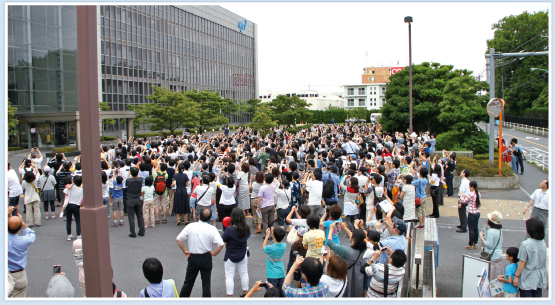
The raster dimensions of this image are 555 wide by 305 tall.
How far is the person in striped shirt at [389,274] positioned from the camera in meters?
4.62

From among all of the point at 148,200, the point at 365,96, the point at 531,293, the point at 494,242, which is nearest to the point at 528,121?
the point at 365,96

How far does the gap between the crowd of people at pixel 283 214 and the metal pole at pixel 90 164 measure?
2.09ft

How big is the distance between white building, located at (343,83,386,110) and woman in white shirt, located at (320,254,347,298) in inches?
3318

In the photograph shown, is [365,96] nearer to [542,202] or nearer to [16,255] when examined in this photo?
[542,202]

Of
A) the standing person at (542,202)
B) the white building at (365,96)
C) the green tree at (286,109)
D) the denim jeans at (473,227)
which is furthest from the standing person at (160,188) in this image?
the white building at (365,96)

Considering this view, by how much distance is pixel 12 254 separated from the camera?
204 inches

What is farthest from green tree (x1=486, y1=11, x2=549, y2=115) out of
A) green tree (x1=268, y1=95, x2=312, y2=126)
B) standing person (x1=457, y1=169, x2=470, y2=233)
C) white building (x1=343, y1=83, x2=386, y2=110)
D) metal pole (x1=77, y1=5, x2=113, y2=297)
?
metal pole (x1=77, y1=5, x2=113, y2=297)

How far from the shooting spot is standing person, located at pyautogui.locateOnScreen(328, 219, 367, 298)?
195 inches

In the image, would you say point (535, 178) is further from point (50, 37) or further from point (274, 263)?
point (50, 37)

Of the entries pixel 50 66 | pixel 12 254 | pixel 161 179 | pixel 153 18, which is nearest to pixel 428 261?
pixel 12 254

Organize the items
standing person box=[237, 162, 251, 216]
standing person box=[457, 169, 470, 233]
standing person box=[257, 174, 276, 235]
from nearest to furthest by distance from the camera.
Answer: standing person box=[457, 169, 470, 233] → standing person box=[257, 174, 276, 235] → standing person box=[237, 162, 251, 216]

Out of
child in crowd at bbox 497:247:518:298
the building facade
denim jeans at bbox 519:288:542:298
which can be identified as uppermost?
the building facade

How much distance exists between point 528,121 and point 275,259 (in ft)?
167

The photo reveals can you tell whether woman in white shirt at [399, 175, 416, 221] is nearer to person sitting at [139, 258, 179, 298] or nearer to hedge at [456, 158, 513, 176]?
person sitting at [139, 258, 179, 298]
